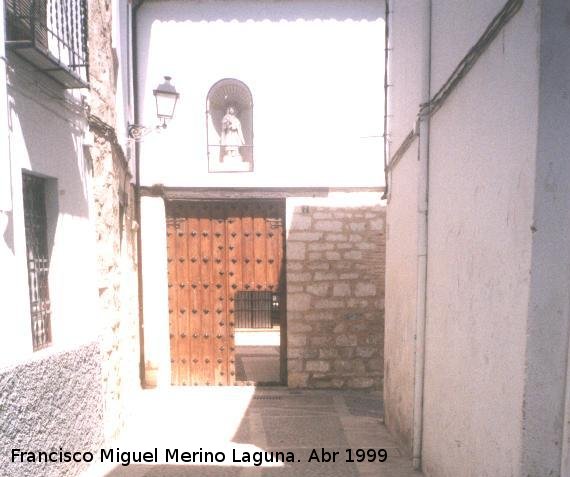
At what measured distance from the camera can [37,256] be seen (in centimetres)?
322

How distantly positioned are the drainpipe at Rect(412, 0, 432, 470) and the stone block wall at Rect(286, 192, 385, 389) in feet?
11.1

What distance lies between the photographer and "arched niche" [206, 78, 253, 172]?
22.6ft

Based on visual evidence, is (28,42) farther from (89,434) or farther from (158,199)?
(158,199)

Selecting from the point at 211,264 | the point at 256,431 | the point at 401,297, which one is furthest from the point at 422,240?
the point at 211,264

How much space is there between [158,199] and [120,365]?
2.92 metres

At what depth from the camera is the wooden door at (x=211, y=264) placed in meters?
7.00

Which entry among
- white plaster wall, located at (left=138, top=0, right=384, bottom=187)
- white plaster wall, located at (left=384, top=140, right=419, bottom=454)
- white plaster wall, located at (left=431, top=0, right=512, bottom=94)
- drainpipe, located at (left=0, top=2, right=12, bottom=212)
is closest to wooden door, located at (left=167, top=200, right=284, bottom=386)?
white plaster wall, located at (left=138, top=0, right=384, bottom=187)

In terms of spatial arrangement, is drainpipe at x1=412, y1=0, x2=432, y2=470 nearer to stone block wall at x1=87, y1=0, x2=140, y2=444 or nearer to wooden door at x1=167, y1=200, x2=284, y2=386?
stone block wall at x1=87, y1=0, x2=140, y2=444

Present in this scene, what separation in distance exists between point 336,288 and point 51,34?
5171mm

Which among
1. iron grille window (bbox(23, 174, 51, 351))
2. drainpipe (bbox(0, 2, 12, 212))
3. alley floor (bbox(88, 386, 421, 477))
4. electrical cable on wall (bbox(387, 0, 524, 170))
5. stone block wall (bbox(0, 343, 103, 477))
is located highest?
electrical cable on wall (bbox(387, 0, 524, 170))

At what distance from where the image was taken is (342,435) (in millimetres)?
4965

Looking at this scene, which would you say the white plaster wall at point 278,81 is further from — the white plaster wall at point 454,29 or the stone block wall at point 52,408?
the stone block wall at point 52,408

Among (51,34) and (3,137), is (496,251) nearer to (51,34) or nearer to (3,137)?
(3,137)

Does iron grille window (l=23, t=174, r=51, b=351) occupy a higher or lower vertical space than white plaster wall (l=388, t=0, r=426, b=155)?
lower
